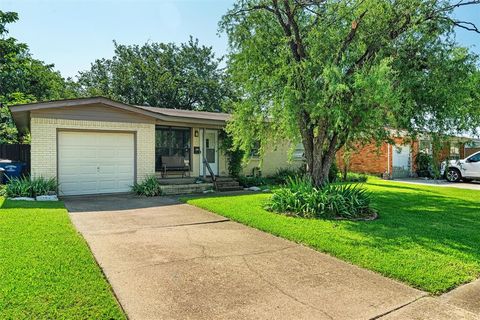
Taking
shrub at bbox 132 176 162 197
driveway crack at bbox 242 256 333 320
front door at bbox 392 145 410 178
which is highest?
front door at bbox 392 145 410 178

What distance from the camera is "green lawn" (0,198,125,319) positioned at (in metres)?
3.09

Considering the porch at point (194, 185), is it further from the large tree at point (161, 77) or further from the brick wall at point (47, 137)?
the large tree at point (161, 77)

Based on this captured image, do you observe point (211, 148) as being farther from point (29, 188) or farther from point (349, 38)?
point (349, 38)

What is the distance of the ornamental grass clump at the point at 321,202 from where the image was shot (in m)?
7.89

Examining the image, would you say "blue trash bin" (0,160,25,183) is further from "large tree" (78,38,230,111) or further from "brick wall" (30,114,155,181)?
"large tree" (78,38,230,111)

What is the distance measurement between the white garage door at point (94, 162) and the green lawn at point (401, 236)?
A: 3775 mm

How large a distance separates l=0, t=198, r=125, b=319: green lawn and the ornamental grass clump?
484cm

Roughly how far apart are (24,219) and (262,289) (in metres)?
5.66

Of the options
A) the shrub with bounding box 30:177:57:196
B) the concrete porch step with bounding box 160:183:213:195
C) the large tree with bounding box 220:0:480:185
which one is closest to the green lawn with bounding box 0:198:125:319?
the shrub with bounding box 30:177:57:196

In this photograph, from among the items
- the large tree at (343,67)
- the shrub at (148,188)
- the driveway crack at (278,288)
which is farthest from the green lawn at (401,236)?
the shrub at (148,188)

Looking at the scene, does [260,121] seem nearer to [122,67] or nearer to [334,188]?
[334,188]

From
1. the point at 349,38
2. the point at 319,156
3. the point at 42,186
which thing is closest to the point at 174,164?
the point at 42,186

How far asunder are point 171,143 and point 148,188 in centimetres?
292

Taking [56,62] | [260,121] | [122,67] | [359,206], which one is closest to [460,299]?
[359,206]
